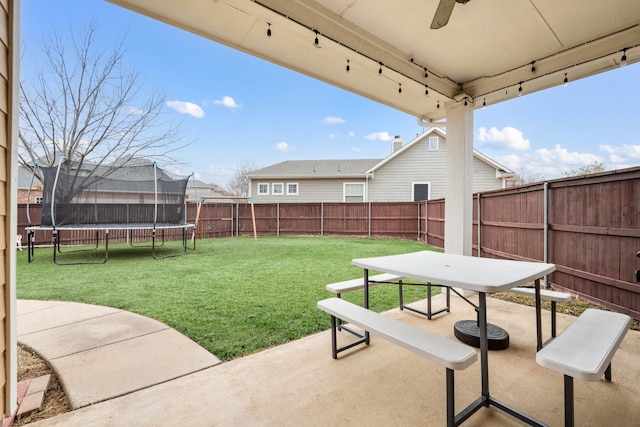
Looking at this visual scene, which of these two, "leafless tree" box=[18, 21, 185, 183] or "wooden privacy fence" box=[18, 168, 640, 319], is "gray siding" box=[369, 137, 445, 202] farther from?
"leafless tree" box=[18, 21, 185, 183]

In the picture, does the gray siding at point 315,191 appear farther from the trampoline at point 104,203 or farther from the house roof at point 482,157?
the trampoline at point 104,203

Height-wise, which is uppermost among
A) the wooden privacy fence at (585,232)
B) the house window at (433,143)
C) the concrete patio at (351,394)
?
the house window at (433,143)

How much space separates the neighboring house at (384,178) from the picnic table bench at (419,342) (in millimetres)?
12584

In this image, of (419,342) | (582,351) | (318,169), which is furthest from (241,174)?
(582,351)

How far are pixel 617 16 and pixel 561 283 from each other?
313cm

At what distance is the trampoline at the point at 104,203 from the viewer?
19.8 feet

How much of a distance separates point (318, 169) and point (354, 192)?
2380mm

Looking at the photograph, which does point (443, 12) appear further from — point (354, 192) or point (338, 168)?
point (338, 168)

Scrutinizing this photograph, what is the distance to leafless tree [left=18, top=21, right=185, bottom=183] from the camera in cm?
902

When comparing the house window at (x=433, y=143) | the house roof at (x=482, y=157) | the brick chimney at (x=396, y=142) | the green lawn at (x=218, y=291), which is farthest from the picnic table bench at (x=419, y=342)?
the brick chimney at (x=396, y=142)

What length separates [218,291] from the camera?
399 centimetres

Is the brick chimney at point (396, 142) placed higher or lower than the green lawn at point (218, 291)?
higher

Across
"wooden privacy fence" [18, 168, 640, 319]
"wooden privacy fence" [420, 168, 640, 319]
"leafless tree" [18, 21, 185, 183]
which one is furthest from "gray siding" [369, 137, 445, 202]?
"leafless tree" [18, 21, 185, 183]

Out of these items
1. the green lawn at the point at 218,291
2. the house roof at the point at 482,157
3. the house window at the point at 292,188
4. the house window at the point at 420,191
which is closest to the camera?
the green lawn at the point at 218,291
